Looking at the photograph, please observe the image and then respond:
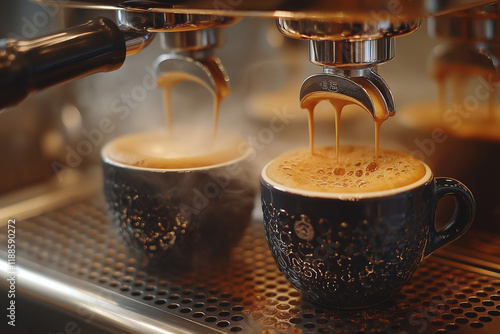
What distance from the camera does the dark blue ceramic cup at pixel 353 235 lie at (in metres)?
0.46

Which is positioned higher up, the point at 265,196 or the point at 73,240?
the point at 265,196

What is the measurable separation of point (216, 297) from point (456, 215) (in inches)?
8.9

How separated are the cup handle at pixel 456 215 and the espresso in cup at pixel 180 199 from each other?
0.60 feet

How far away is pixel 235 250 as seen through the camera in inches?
25.3

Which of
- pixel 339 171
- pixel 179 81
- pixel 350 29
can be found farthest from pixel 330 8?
pixel 179 81

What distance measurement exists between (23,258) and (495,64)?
0.54 meters

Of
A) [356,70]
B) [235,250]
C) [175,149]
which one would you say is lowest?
[235,250]

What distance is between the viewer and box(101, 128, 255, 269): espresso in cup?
22.4 inches

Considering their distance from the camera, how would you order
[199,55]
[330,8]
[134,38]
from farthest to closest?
[199,55] < [134,38] < [330,8]

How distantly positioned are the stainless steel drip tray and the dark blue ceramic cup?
0.09 feet

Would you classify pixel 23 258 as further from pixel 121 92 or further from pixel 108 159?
pixel 121 92

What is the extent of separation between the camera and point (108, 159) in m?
0.60

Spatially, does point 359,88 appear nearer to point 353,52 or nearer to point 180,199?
point 353,52

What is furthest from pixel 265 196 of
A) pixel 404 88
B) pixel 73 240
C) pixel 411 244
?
pixel 404 88
